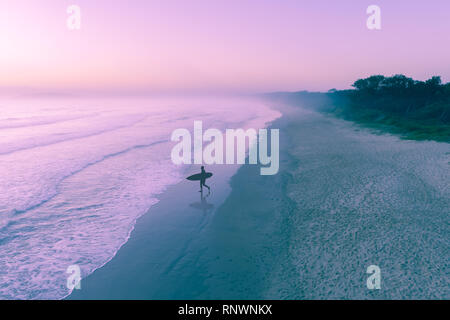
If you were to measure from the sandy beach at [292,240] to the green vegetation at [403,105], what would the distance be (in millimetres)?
18304

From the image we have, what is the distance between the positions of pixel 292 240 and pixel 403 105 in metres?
56.6

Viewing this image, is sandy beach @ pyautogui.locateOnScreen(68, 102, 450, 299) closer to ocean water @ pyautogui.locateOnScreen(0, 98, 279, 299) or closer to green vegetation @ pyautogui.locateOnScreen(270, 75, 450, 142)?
ocean water @ pyautogui.locateOnScreen(0, 98, 279, 299)

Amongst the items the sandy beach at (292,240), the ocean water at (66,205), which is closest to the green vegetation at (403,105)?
the sandy beach at (292,240)

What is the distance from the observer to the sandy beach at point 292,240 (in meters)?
7.42

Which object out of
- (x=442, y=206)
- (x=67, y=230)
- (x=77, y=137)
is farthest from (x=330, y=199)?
(x=77, y=137)

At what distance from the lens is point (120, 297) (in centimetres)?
734

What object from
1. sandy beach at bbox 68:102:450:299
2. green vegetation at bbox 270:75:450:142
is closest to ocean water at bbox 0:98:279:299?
sandy beach at bbox 68:102:450:299

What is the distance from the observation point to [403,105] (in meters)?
53.7

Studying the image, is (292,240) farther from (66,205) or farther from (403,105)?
(403,105)

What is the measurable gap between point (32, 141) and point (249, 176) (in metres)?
28.5

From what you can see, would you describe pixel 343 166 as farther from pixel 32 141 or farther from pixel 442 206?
pixel 32 141

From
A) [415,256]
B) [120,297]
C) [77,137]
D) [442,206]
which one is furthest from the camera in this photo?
→ [77,137]

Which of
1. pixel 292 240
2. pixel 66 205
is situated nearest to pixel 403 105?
pixel 292 240
